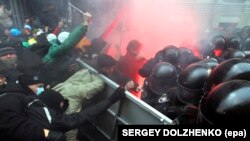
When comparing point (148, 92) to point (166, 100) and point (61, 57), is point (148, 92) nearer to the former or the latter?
point (166, 100)

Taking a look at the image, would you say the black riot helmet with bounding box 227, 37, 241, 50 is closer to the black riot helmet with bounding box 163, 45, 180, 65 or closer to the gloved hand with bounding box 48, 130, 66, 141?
the black riot helmet with bounding box 163, 45, 180, 65

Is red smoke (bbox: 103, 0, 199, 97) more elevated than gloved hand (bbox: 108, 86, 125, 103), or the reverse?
gloved hand (bbox: 108, 86, 125, 103)

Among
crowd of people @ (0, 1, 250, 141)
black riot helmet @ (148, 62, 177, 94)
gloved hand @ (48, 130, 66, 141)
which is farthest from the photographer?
black riot helmet @ (148, 62, 177, 94)

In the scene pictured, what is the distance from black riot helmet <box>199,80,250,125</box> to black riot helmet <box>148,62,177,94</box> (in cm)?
187

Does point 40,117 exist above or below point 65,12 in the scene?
above

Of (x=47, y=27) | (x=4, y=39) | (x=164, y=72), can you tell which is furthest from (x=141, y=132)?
(x=47, y=27)

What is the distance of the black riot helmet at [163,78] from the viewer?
15.3ft

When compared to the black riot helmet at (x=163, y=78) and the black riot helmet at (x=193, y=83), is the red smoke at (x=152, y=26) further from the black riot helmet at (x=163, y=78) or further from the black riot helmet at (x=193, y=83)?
the black riot helmet at (x=193, y=83)

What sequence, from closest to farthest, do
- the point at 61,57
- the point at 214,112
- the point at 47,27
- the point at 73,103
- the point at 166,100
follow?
1. the point at 214,112
2. the point at 73,103
3. the point at 166,100
4. the point at 61,57
5. the point at 47,27

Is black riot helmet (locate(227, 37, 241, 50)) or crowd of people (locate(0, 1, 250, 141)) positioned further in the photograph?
black riot helmet (locate(227, 37, 241, 50))

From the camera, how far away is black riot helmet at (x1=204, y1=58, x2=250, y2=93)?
3.07 meters

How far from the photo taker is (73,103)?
13.2ft

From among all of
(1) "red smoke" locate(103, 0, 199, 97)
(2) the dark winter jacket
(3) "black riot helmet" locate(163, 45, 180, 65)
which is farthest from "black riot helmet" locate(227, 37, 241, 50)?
(2) the dark winter jacket

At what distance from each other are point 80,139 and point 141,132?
1.99 metres
